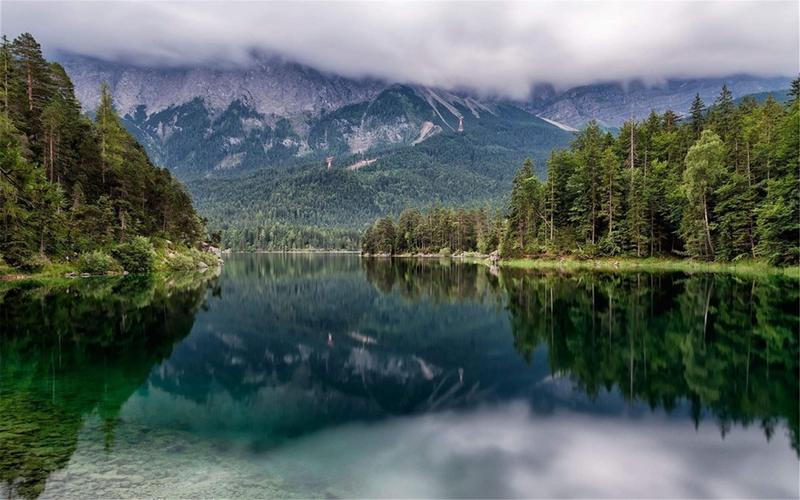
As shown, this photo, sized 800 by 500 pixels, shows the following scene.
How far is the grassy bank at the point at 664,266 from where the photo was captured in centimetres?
5441

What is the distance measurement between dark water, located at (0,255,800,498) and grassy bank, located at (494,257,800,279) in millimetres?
26510

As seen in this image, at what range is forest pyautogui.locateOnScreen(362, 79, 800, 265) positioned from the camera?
183 feet

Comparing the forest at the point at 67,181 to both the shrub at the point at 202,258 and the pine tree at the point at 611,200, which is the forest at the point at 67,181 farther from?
the pine tree at the point at 611,200

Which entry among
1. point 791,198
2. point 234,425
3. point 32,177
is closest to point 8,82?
point 32,177

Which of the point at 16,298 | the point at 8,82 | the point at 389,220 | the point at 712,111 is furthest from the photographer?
the point at 389,220

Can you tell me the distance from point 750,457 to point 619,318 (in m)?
18.4

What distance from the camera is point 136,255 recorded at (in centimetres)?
7056

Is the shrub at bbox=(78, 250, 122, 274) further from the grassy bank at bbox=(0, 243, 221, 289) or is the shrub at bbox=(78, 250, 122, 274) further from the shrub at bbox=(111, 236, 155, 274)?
the shrub at bbox=(111, 236, 155, 274)

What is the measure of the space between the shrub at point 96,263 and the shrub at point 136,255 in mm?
2508

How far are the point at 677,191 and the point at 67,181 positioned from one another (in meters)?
86.3

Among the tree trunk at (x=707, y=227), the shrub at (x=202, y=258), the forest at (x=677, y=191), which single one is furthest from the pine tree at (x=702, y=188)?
the shrub at (x=202, y=258)

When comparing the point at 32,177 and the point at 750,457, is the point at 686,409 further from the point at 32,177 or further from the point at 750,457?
the point at 32,177

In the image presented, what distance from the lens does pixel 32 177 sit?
49.8 metres

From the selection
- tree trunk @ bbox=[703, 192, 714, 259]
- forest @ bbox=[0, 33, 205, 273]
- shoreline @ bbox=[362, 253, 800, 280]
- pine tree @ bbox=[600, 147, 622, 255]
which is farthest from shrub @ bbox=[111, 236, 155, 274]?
tree trunk @ bbox=[703, 192, 714, 259]
